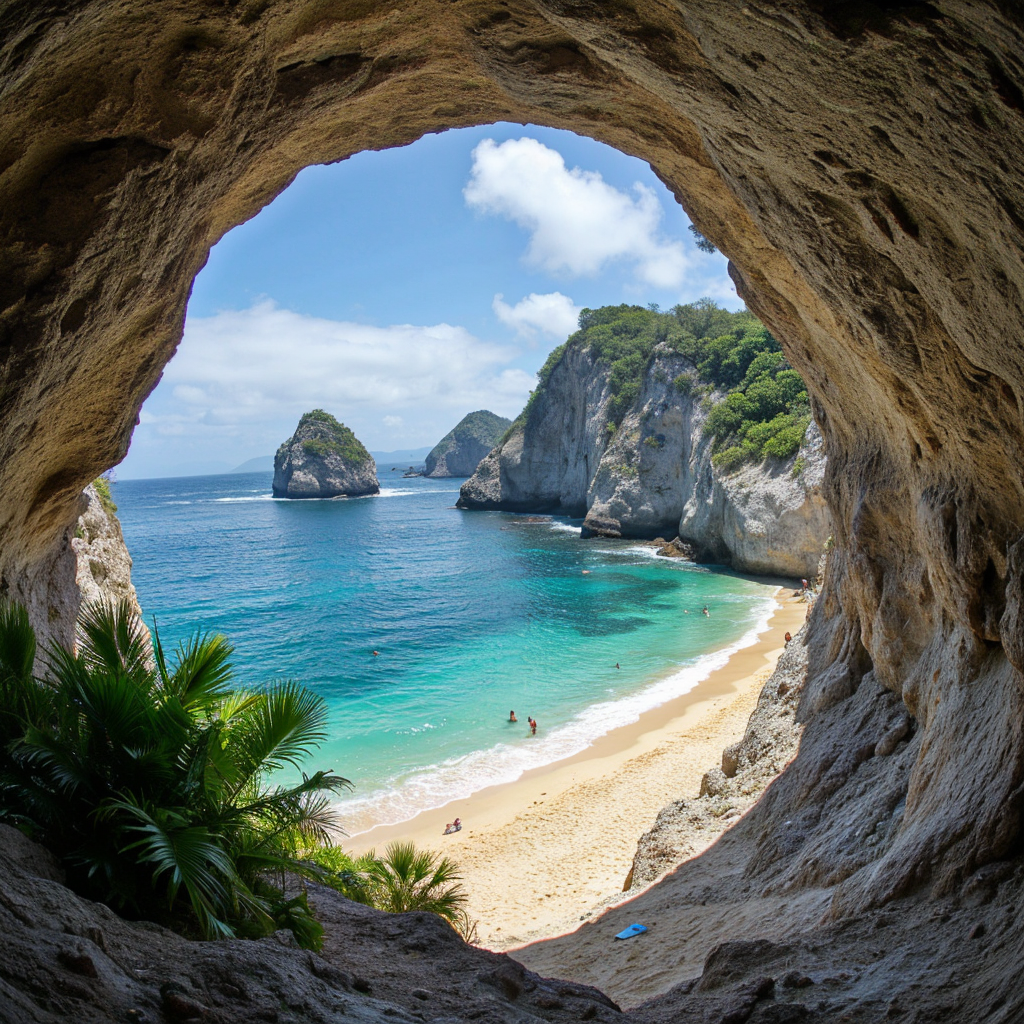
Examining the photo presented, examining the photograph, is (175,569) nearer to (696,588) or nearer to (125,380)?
(696,588)

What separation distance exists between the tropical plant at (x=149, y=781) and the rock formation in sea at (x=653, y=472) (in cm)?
3205

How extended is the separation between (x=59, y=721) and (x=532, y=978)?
4445 mm

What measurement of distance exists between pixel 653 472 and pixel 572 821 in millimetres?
39863

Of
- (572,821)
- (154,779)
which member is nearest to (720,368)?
(572,821)

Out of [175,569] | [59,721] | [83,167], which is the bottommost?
[175,569]

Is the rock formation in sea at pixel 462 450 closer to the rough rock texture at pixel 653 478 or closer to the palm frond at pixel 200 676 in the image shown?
the rough rock texture at pixel 653 478

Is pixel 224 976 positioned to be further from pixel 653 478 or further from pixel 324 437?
pixel 324 437

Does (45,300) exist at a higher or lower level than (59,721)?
higher

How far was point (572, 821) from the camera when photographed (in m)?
16.0

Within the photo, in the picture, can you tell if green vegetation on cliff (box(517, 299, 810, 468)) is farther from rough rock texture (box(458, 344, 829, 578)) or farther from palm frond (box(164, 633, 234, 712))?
palm frond (box(164, 633, 234, 712))

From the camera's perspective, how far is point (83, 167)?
16.2ft

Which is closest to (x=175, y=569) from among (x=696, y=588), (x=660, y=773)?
(x=696, y=588)

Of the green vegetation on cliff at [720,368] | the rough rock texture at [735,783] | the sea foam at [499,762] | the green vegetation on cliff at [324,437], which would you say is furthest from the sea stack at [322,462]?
the rough rock texture at [735,783]

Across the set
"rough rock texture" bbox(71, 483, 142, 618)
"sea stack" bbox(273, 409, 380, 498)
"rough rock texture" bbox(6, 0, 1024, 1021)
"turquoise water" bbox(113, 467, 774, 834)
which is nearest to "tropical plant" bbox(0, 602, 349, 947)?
"rough rock texture" bbox(6, 0, 1024, 1021)
